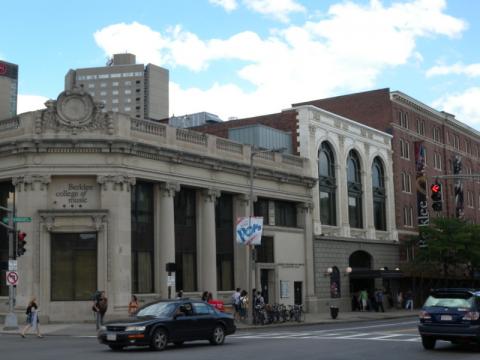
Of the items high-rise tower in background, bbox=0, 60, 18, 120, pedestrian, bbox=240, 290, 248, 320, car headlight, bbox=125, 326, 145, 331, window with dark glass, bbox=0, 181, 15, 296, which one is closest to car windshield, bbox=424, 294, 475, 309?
car headlight, bbox=125, 326, 145, 331

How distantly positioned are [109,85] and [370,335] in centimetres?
16066

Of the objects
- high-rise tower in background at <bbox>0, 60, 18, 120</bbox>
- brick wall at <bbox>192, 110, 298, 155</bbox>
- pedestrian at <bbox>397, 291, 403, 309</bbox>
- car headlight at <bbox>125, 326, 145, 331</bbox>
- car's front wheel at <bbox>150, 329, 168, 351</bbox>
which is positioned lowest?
pedestrian at <bbox>397, 291, 403, 309</bbox>

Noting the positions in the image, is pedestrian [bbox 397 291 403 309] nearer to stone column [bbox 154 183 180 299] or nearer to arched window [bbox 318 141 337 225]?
arched window [bbox 318 141 337 225]

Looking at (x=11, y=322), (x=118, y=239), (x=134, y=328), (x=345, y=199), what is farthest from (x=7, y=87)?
(x=134, y=328)

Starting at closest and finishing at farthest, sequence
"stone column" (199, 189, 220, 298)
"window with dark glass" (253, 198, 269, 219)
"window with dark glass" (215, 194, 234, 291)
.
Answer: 1. "stone column" (199, 189, 220, 298)
2. "window with dark glass" (215, 194, 234, 291)
3. "window with dark glass" (253, 198, 269, 219)

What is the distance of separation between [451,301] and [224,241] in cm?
2570

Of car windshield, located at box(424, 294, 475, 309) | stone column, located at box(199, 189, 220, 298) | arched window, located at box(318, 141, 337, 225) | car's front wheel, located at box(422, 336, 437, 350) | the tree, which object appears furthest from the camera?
the tree

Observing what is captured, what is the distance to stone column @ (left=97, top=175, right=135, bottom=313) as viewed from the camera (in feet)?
121

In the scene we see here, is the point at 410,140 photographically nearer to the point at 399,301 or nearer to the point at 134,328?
the point at 399,301

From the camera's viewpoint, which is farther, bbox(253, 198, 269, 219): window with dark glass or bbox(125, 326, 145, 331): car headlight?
bbox(253, 198, 269, 219): window with dark glass

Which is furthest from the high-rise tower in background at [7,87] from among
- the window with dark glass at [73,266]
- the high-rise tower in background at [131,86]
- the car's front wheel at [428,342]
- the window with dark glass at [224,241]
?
the high-rise tower in background at [131,86]

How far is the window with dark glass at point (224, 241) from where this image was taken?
148 feet

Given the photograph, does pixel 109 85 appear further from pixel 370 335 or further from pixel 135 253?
pixel 370 335

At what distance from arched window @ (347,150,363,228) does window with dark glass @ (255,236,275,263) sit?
426 inches
